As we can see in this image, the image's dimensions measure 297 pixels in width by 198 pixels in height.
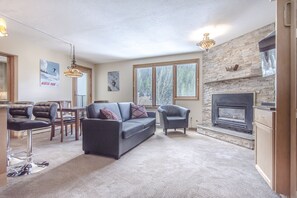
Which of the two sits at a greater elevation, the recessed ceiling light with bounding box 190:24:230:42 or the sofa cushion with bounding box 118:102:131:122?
the recessed ceiling light with bounding box 190:24:230:42

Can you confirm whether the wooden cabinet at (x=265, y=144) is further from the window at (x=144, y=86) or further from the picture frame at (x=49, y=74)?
the picture frame at (x=49, y=74)

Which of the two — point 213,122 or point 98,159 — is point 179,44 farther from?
point 98,159

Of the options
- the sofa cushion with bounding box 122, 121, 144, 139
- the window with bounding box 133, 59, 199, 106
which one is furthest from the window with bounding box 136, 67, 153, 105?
the sofa cushion with bounding box 122, 121, 144, 139

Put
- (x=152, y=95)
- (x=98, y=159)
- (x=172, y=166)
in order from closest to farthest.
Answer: (x=172, y=166)
(x=98, y=159)
(x=152, y=95)

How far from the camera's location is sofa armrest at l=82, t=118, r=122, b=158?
269 centimetres

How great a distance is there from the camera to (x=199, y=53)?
522 cm

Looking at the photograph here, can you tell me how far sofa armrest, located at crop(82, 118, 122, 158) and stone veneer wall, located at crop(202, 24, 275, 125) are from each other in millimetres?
2911

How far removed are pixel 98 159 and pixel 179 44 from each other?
3.38 meters

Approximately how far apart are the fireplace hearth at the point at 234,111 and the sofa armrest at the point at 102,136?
2.86 metres

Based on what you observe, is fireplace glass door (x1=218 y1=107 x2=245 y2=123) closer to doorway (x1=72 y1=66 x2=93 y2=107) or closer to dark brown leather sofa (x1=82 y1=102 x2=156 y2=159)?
dark brown leather sofa (x1=82 y1=102 x2=156 y2=159)

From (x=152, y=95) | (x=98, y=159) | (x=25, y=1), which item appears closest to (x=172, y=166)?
(x=98, y=159)

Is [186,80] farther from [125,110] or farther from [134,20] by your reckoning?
[134,20]

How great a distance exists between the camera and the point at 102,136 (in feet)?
9.18

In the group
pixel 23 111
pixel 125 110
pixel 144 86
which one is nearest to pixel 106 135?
pixel 23 111
